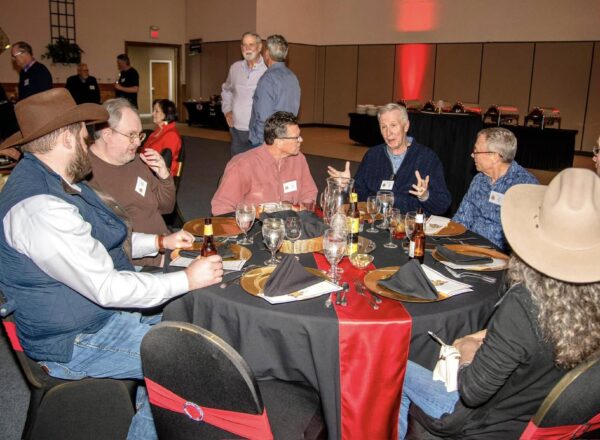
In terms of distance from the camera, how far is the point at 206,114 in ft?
52.0

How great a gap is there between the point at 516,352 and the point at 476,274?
71cm

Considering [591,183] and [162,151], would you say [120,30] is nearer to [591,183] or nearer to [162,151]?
[162,151]

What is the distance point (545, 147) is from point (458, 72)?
5275mm

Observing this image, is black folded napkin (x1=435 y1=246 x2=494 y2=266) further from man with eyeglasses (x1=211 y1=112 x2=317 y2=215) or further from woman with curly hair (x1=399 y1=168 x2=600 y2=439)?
man with eyeglasses (x1=211 y1=112 x2=317 y2=215)

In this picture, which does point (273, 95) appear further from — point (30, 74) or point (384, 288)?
point (30, 74)

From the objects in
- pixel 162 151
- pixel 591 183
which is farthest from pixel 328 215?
pixel 162 151

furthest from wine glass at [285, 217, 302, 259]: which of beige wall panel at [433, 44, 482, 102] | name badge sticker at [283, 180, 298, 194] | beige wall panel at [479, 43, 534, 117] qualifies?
beige wall panel at [433, 44, 482, 102]

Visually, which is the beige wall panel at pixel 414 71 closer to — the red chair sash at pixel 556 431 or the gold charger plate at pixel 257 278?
the gold charger plate at pixel 257 278

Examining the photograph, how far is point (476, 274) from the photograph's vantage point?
208cm

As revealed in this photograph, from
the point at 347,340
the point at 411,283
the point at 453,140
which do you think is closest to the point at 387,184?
the point at 411,283

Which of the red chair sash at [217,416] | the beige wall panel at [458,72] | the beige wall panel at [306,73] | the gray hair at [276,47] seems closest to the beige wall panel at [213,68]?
the beige wall panel at [306,73]

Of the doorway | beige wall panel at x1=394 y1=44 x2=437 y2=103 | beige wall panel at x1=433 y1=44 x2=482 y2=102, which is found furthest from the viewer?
the doorway

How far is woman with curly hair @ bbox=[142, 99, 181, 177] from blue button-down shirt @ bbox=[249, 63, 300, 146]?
3.17 ft

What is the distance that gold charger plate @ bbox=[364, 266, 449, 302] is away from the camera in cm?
181
